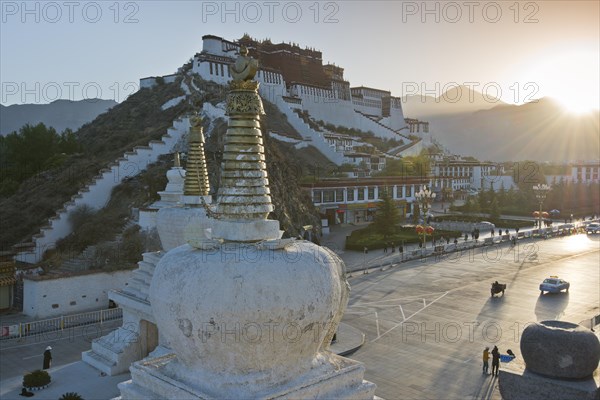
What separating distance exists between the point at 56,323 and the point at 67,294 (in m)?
1.98

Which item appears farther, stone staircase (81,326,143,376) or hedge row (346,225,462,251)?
hedge row (346,225,462,251)

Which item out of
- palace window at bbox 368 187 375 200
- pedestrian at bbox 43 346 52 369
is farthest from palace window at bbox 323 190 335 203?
pedestrian at bbox 43 346 52 369

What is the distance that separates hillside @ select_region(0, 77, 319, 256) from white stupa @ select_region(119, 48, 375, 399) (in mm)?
28077

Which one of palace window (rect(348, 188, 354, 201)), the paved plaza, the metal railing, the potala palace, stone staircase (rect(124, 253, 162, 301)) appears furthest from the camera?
the potala palace

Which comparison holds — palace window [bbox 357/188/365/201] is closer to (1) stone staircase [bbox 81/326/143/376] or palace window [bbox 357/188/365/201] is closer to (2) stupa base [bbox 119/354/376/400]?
(1) stone staircase [bbox 81/326/143/376]

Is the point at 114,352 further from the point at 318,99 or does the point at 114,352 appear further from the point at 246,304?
the point at 318,99

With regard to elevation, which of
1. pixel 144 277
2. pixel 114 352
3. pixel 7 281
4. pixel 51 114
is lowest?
pixel 114 352

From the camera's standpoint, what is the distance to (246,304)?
6.35 meters

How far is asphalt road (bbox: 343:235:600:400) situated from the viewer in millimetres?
16094

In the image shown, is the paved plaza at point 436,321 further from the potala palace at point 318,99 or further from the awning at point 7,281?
the potala palace at point 318,99

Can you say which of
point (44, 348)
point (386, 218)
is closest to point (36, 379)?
point (44, 348)

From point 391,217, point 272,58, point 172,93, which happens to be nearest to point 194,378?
point 391,217

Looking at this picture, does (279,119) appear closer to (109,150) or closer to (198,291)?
(109,150)

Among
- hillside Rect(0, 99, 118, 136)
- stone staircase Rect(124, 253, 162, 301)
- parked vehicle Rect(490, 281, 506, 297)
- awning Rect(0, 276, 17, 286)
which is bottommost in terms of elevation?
parked vehicle Rect(490, 281, 506, 297)
